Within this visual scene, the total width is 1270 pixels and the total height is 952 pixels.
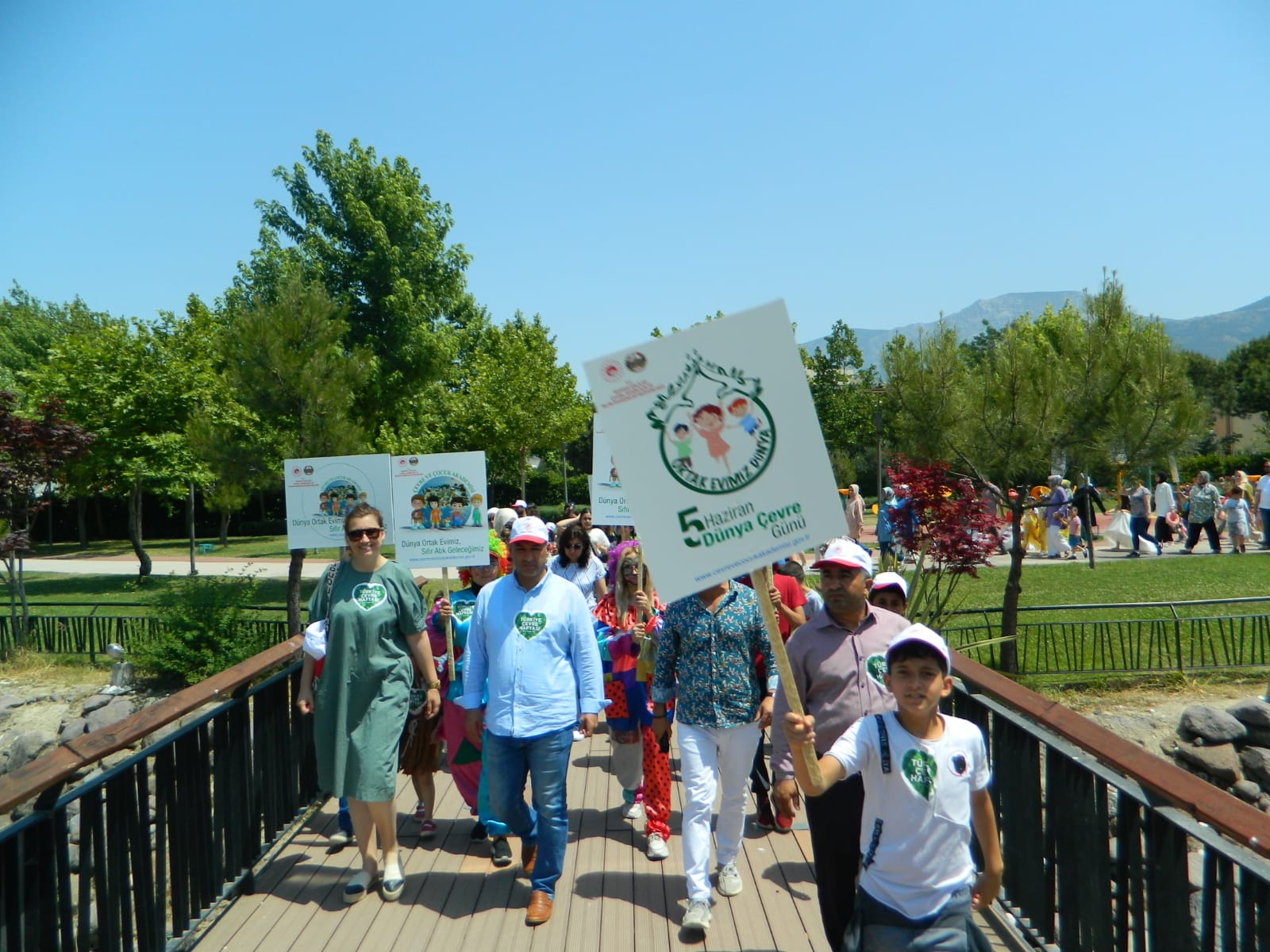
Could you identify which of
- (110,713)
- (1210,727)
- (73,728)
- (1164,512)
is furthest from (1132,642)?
(73,728)

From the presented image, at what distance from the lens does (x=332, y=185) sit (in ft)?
77.3

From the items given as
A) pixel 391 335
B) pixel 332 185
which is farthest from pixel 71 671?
pixel 332 185

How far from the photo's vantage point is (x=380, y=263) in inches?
915

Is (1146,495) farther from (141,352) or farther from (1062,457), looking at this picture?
(141,352)

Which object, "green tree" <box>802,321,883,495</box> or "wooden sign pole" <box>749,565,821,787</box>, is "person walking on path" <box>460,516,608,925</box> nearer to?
"wooden sign pole" <box>749,565,821,787</box>

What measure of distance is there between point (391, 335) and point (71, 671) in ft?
32.9

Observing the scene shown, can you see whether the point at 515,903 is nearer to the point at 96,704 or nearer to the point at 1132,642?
the point at 1132,642

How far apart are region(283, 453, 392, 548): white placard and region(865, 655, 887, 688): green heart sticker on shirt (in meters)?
3.87

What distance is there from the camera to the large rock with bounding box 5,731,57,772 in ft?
44.2

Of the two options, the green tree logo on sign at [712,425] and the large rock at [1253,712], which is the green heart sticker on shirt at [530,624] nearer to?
the green tree logo on sign at [712,425]

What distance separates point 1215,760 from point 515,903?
896cm

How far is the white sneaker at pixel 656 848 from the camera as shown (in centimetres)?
543

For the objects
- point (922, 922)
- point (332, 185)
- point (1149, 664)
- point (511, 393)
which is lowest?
point (1149, 664)

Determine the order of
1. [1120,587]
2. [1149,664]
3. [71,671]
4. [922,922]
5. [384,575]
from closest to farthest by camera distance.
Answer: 1. [922,922]
2. [384,575]
3. [1149,664]
4. [71,671]
5. [1120,587]
